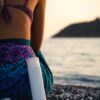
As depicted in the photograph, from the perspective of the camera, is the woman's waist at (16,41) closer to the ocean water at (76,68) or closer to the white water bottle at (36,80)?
the white water bottle at (36,80)

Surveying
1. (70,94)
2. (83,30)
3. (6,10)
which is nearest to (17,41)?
(6,10)

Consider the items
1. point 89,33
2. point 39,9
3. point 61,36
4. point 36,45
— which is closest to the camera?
point 39,9

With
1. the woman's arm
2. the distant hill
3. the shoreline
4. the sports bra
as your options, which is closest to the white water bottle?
the sports bra

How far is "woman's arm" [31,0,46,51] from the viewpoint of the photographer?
3.51 meters

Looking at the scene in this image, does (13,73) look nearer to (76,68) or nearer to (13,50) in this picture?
(13,50)

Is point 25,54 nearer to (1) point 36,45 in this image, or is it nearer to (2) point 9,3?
(2) point 9,3

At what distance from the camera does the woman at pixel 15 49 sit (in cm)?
300

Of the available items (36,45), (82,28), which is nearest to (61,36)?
(82,28)

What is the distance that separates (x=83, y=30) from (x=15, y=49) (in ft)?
358

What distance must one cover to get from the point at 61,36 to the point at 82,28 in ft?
21.0

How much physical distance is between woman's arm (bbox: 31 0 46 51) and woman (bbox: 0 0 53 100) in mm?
163

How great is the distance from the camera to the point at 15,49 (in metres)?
3.13

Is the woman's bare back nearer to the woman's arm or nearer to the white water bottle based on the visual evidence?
the woman's arm

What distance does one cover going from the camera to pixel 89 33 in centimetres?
10819
